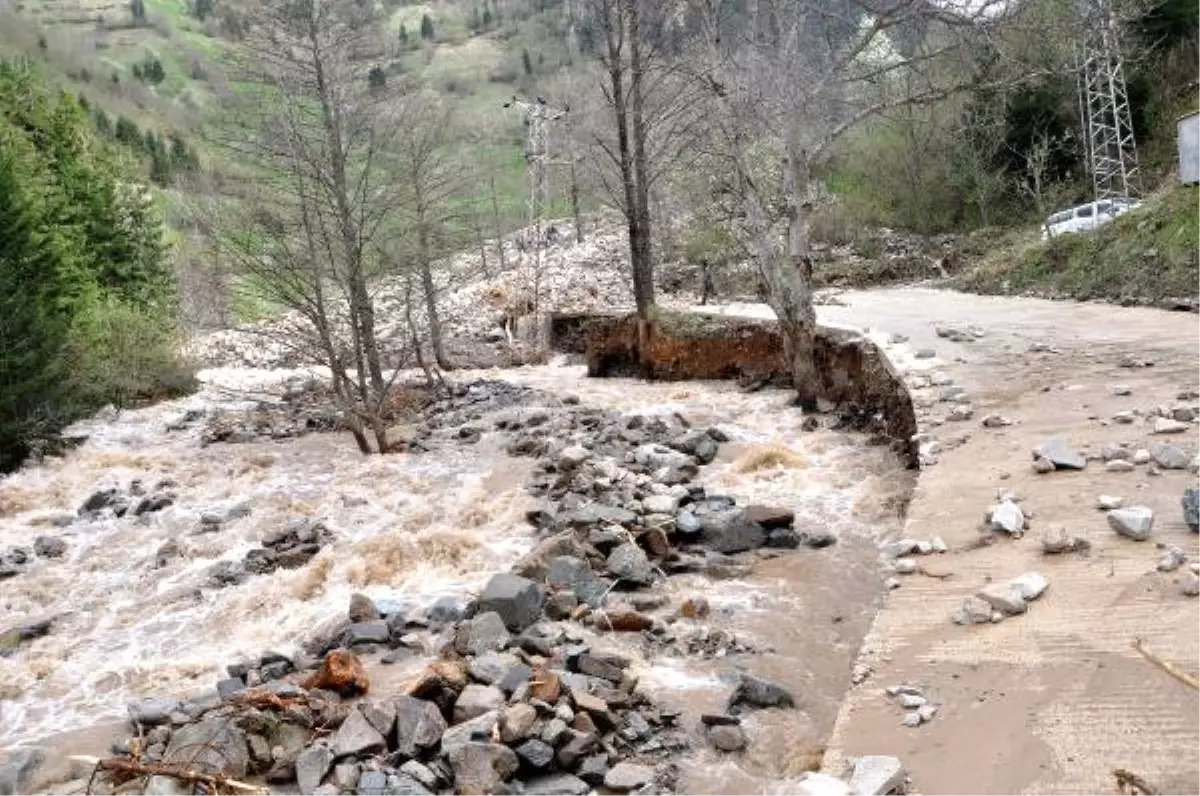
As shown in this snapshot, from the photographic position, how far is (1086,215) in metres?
25.3

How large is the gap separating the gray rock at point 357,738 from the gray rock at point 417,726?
0.12m

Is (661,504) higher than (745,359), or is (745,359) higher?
(745,359)

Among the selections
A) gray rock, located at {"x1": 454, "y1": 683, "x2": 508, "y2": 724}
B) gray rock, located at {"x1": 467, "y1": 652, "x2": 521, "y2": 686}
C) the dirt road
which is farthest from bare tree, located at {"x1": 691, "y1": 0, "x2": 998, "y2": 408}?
gray rock, located at {"x1": 454, "y1": 683, "x2": 508, "y2": 724}

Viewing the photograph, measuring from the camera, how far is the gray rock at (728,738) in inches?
204

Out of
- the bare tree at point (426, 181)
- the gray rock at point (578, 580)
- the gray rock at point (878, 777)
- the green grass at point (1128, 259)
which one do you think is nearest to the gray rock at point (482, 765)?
the gray rock at point (878, 777)

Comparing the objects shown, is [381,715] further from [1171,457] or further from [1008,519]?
[1171,457]

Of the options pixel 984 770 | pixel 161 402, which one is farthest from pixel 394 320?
pixel 984 770

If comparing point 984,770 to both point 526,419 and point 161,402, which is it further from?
point 161,402

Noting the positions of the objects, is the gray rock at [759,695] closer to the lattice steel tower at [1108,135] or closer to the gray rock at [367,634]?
the gray rock at [367,634]

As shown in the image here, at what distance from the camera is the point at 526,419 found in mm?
15477

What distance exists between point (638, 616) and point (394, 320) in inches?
1026

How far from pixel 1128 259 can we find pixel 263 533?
15.7m

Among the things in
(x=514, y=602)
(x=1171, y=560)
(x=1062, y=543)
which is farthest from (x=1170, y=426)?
(x=514, y=602)

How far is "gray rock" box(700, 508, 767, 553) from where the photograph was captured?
8500 millimetres
